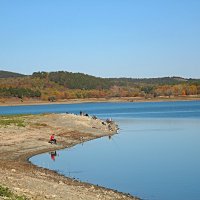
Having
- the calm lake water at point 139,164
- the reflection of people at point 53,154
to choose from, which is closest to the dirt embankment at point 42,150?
the reflection of people at point 53,154

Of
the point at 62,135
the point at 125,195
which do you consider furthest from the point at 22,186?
the point at 62,135

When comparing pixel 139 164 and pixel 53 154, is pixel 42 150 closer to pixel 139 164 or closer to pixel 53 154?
pixel 53 154

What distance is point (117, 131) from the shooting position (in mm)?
62781

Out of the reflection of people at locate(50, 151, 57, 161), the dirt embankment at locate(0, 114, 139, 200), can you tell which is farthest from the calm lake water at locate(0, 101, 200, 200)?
the dirt embankment at locate(0, 114, 139, 200)

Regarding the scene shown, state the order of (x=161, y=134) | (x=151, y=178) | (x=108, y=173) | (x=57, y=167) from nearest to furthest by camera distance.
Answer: (x=151, y=178) → (x=108, y=173) → (x=57, y=167) → (x=161, y=134)

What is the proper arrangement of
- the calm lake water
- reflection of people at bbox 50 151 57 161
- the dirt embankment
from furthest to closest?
reflection of people at bbox 50 151 57 161 → the calm lake water → the dirt embankment

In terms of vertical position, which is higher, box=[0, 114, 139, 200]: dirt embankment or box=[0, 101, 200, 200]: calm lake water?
box=[0, 114, 139, 200]: dirt embankment

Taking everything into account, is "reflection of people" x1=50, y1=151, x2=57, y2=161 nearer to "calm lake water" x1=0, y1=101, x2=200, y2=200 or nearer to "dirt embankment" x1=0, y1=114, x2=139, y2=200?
"calm lake water" x1=0, y1=101, x2=200, y2=200

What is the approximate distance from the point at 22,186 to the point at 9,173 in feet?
12.1

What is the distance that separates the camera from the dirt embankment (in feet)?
61.4

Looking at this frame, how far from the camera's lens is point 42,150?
130ft

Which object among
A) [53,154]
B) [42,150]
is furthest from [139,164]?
[42,150]

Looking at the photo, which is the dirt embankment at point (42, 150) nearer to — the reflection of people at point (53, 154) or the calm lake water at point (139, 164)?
the reflection of people at point (53, 154)

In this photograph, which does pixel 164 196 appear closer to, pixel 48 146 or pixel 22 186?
pixel 22 186
